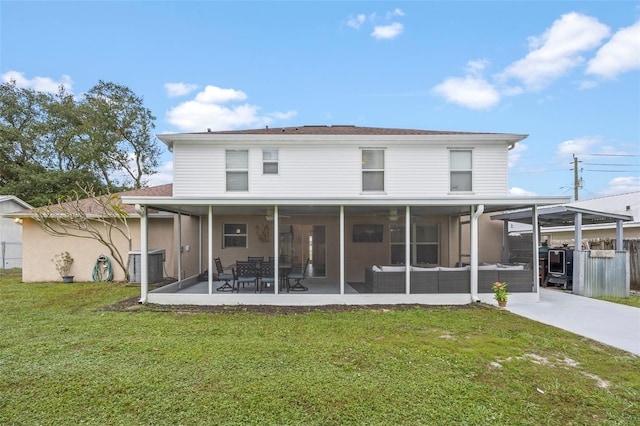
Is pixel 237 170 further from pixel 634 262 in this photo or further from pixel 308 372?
pixel 634 262

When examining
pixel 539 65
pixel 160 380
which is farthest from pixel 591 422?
pixel 539 65

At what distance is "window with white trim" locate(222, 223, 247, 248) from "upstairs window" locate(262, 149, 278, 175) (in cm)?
250

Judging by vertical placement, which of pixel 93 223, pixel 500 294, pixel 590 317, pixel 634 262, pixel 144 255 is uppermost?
pixel 93 223

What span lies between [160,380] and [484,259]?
11.7 m

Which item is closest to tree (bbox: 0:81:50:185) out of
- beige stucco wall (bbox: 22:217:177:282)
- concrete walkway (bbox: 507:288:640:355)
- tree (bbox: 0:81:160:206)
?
tree (bbox: 0:81:160:206)

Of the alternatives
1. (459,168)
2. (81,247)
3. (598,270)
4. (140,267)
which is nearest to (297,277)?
(140,267)

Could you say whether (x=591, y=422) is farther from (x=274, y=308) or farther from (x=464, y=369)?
(x=274, y=308)

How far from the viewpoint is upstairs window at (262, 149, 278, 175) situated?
10.7 m

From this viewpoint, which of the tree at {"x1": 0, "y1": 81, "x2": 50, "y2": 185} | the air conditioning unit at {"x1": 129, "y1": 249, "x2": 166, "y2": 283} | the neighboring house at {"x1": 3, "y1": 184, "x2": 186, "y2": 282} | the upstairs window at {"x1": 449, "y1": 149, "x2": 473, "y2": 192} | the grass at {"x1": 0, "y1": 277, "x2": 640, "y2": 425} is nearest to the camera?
the grass at {"x1": 0, "y1": 277, "x2": 640, "y2": 425}

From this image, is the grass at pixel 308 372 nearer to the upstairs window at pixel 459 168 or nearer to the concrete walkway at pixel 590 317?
the concrete walkway at pixel 590 317

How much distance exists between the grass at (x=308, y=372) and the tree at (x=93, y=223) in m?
5.53

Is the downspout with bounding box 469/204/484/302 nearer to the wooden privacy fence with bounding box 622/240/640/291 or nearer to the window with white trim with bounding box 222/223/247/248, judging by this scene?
the wooden privacy fence with bounding box 622/240/640/291

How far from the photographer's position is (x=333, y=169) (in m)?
10.8

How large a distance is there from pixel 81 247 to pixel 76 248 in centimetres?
17
